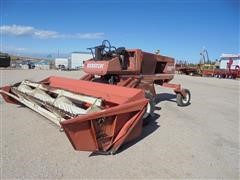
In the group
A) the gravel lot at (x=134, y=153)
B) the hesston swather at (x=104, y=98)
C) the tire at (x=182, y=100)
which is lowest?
the gravel lot at (x=134, y=153)

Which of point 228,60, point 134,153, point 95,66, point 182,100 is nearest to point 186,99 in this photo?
point 182,100

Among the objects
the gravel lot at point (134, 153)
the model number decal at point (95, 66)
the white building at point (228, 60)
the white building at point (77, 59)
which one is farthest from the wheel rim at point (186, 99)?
the white building at point (77, 59)

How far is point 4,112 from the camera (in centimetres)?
598

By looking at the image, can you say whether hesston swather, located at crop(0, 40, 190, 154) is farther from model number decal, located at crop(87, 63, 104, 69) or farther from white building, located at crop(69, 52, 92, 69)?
white building, located at crop(69, 52, 92, 69)

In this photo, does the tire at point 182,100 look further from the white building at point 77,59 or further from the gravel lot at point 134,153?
the white building at point 77,59

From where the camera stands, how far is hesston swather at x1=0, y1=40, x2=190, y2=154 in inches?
137

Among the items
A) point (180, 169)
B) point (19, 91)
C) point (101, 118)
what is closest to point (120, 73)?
point (19, 91)

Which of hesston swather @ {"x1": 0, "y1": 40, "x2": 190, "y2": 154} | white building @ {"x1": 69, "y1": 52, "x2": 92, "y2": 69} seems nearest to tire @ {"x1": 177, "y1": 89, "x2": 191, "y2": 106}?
hesston swather @ {"x1": 0, "y1": 40, "x2": 190, "y2": 154}

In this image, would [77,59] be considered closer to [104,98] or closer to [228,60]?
[228,60]

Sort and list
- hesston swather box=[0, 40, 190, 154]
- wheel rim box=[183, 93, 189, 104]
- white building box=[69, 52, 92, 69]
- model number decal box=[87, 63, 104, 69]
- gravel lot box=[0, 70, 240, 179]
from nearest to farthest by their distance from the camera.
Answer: gravel lot box=[0, 70, 240, 179] < hesston swather box=[0, 40, 190, 154] < model number decal box=[87, 63, 104, 69] < wheel rim box=[183, 93, 189, 104] < white building box=[69, 52, 92, 69]

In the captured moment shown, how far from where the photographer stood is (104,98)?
186 inches

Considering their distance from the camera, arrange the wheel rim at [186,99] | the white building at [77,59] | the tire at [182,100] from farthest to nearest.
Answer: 1. the white building at [77,59]
2. the wheel rim at [186,99]
3. the tire at [182,100]

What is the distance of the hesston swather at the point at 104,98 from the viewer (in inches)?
137

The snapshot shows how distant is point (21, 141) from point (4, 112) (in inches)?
87.4
